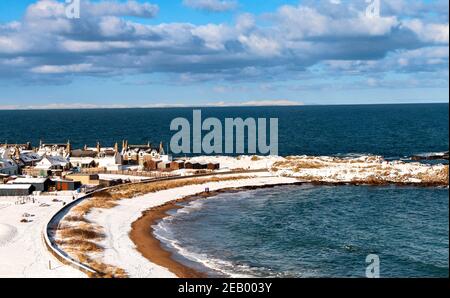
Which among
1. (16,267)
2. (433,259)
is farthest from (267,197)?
(16,267)

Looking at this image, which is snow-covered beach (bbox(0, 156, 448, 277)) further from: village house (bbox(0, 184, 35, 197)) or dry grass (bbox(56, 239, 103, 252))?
village house (bbox(0, 184, 35, 197))

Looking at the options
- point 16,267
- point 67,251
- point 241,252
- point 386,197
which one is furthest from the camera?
point 386,197

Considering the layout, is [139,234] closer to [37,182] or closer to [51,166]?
[37,182]

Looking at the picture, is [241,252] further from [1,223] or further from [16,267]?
[1,223]

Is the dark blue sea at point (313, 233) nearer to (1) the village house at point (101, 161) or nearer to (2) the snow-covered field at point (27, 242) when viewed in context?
(2) the snow-covered field at point (27, 242)

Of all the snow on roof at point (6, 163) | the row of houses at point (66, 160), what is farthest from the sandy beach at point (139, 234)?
the snow on roof at point (6, 163)

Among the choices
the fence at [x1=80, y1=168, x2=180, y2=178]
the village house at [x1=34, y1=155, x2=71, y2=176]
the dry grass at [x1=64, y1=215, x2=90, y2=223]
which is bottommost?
the dry grass at [x1=64, y1=215, x2=90, y2=223]

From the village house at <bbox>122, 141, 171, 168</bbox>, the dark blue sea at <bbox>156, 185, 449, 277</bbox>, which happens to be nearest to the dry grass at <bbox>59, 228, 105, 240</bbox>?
the dark blue sea at <bbox>156, 185, 449, 277</bbox>
